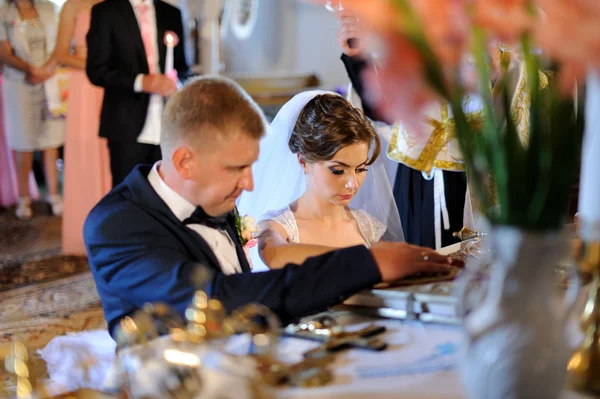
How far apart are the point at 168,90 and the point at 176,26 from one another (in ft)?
1.53

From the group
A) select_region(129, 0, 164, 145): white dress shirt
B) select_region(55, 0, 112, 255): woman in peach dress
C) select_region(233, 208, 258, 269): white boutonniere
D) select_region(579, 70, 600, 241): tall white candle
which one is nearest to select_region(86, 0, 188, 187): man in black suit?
select_region(129, 0, 164, 145): white dress shirt

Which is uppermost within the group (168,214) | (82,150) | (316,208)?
(168,214)

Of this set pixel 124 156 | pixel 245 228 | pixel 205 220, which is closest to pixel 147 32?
pixel 124 156

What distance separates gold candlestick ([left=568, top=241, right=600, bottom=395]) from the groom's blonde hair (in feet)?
2.63

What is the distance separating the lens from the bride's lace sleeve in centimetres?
297

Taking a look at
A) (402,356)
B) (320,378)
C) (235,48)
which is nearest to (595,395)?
(402,356)

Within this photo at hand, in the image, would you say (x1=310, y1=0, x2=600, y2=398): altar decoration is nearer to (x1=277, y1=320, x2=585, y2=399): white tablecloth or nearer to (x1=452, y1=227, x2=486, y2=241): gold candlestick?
(x1=277, y1=320, x2=585, y2=399): white tablecloth

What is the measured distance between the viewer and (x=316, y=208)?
287cm

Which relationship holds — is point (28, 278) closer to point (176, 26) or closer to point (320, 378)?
point (176, 26)

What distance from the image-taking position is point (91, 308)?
467 cm

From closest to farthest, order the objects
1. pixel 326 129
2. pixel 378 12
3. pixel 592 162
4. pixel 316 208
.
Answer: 1. pixel 378 12
2. pixel 592 162
3. pixel 326 129
4. pixel 316 208

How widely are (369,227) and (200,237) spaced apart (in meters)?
1.21

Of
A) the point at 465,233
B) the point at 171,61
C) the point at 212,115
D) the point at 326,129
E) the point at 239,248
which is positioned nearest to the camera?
the point at 212,115

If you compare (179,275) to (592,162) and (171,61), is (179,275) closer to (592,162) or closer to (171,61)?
(592,162)
